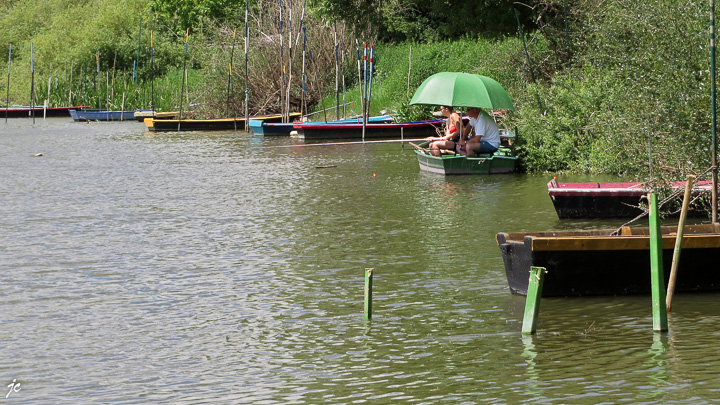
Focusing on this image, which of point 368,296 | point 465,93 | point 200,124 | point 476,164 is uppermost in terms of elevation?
point 465,93

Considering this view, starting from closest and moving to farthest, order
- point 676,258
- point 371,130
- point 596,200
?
1. point 676,258
2. point 596,200
3. point 371,130

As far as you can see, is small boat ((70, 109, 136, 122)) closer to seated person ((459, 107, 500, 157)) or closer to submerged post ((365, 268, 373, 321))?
seated person ((459, 107, 500, 157))

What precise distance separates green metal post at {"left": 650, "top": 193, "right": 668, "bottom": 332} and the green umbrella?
41.0 ft

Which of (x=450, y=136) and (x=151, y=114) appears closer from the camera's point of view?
(x=450, y=136)

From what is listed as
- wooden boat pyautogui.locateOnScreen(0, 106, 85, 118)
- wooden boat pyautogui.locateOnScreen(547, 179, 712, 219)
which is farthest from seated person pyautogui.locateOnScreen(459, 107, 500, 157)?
wooden boat pyautogui.locateOnScreen(0, 106, 85, 118)

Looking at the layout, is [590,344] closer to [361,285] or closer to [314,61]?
[361,285]

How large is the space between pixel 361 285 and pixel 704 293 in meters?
3.71

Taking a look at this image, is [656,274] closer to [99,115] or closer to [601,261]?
[601,261]

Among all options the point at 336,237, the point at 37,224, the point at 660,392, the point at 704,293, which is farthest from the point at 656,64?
the point at 37,224

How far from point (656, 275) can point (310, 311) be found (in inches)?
138

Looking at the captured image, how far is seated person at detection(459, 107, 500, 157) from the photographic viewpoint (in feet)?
70.9

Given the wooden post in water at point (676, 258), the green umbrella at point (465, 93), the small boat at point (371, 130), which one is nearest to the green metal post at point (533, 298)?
the wooden post in water at point (676, 258)

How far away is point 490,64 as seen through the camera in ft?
94.6

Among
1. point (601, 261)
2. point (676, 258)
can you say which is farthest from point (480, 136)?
point (676, 258)
